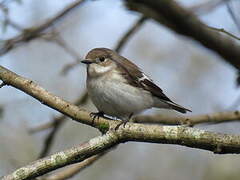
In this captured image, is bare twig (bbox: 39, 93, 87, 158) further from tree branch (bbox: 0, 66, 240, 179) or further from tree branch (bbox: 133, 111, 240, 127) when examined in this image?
tree branch (bbox: 0, 66, 240, 179)

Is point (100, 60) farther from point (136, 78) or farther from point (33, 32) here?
point (33, 32)

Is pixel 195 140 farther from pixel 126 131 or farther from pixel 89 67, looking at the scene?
pixel 89 67

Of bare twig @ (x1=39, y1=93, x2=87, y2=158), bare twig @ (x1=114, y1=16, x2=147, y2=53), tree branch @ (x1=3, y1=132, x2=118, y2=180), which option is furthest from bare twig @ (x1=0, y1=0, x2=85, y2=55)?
tree branch @ (x1=3, y1=132, x2=118, y2=180)

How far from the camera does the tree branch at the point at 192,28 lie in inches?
122

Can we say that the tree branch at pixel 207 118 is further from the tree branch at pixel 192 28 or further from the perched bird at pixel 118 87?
the tree branch at pixel 192 28

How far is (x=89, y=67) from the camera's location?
551 cm

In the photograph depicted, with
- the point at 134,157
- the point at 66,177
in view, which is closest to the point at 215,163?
the point at 134,157

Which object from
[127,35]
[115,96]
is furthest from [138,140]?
[127,35]

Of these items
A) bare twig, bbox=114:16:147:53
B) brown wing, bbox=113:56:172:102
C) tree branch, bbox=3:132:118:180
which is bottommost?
tree branch, bbox=3:132:118:180

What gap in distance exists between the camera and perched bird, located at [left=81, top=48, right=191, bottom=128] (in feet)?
16.9

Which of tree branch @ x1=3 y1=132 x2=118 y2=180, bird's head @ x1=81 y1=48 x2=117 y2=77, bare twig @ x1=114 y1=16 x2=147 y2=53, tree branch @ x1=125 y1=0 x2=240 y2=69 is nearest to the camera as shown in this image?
tree branch @ x1=125 y1=0 x2=240 y2=69

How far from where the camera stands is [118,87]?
5.28 meters

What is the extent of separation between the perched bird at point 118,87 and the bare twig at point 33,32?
0.54m

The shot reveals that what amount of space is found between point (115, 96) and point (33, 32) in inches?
43.6
